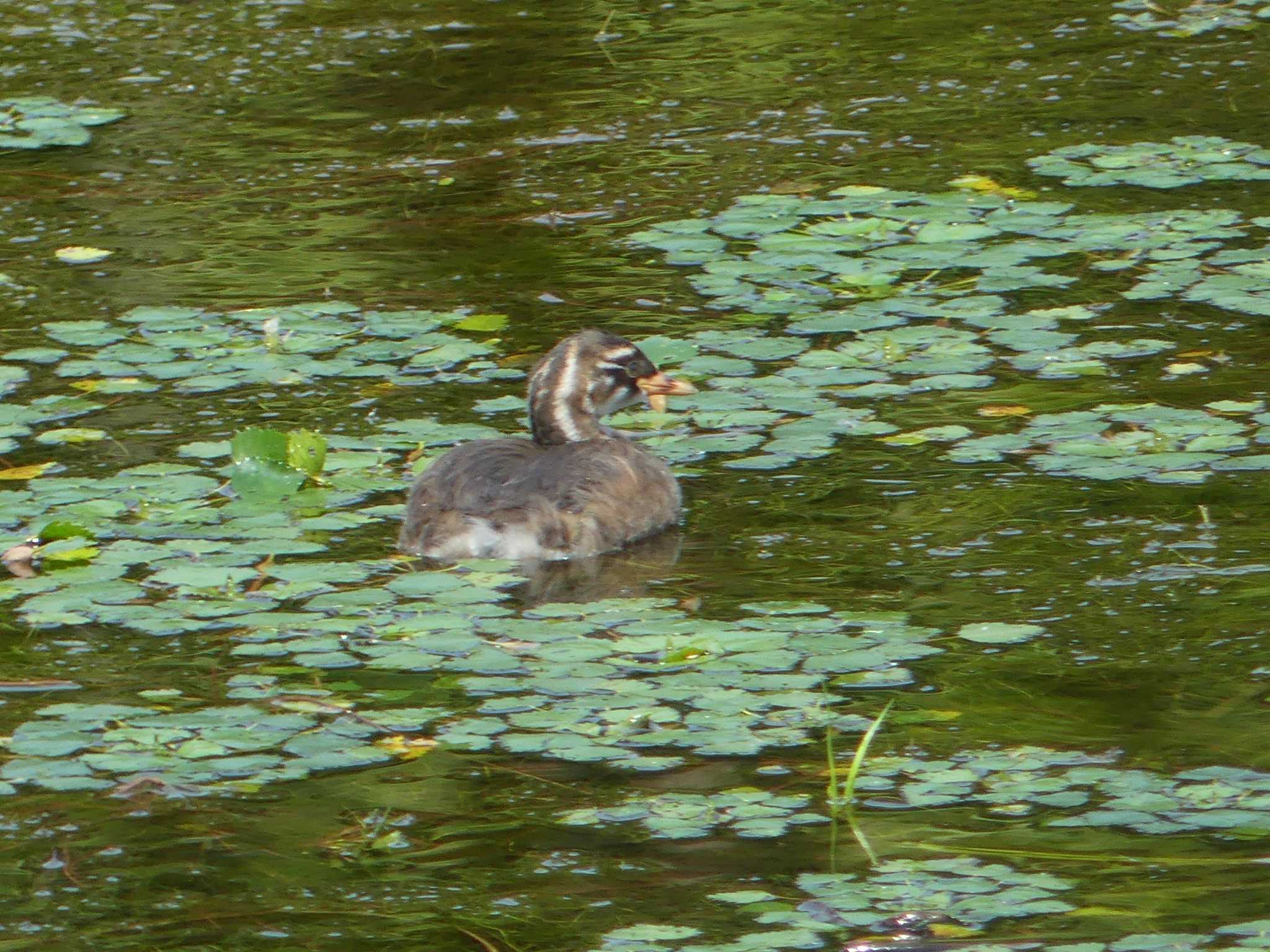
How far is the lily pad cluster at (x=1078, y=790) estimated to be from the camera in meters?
4.62

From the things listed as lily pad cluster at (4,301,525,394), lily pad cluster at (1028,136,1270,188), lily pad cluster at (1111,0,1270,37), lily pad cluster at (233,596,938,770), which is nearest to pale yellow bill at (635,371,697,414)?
lily pad cluster at (4,301,525,394)

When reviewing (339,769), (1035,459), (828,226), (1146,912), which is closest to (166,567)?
(339,769)

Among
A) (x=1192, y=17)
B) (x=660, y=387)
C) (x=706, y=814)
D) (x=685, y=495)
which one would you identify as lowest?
(x=685, y=495)

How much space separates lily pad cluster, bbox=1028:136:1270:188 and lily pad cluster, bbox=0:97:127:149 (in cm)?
442

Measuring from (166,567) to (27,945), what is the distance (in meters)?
1.93

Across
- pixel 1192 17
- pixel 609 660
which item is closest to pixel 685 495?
pixel 609 660

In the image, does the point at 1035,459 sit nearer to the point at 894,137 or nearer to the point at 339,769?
the point at 339,769

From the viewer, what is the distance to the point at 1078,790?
4.78 metres

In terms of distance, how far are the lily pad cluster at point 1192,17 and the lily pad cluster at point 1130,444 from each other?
17.8ft

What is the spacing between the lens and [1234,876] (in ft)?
14.4

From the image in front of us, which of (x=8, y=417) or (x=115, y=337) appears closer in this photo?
(x=8, y=417)

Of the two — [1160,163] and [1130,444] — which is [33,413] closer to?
[1130,444]

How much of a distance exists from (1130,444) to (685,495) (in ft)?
4.36

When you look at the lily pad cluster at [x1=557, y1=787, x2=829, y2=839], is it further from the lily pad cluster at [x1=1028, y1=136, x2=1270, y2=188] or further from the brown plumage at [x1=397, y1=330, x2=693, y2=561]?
the lily pad cluster at [x1=1028, y1=136, x2=1270, y2=188]
